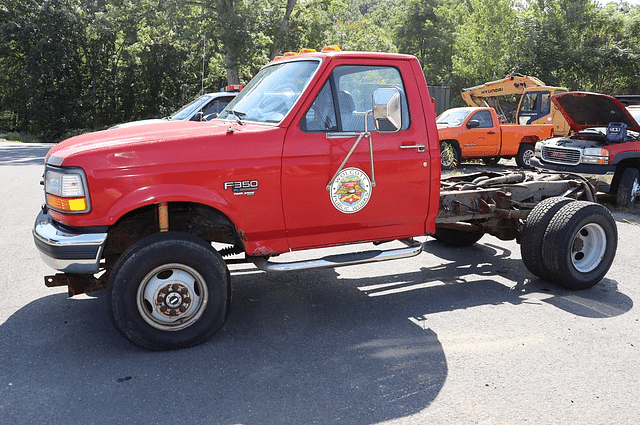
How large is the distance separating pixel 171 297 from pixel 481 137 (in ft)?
46.6

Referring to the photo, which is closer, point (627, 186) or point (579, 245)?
point (579, 245)

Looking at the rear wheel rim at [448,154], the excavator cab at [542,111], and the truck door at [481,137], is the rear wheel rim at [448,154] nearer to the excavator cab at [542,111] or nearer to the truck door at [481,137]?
the truck door at [481,137]

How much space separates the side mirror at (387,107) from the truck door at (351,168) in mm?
181

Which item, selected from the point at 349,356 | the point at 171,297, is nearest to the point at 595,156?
the point at 349,356

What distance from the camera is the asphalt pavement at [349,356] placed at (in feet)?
11.6

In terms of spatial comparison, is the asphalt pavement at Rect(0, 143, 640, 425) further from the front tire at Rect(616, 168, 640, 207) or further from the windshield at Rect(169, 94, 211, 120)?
the windshield at Rect(169, 94, 211, 120)

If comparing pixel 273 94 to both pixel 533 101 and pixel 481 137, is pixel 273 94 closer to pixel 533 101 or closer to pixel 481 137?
pixel 481 137

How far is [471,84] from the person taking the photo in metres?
38.7

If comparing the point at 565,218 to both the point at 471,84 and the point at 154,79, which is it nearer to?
the point at 471,84

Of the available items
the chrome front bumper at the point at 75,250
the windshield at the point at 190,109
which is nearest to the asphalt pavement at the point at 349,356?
the chrome front bumper at the point at 75,250

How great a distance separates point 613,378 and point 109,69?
4150 centimetres

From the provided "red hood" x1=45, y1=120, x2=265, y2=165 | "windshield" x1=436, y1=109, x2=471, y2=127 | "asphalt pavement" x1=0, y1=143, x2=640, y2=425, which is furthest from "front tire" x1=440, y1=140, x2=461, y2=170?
"red hood" x1=45, y1=120, x2=265, y2=165

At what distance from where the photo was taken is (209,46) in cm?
Result: 3409

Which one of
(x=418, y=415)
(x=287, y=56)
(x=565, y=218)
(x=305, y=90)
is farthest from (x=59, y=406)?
(x=565, y=218)
